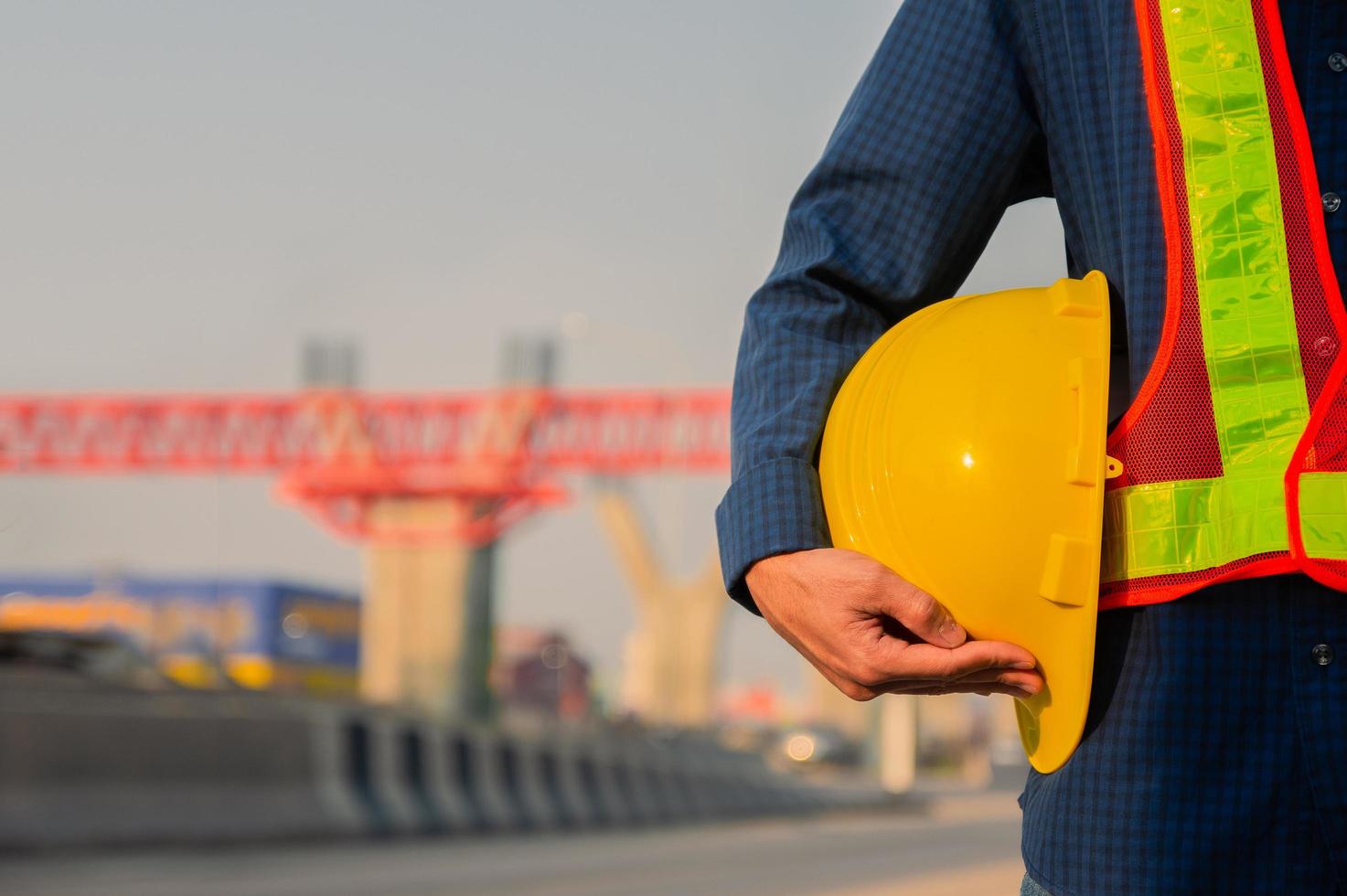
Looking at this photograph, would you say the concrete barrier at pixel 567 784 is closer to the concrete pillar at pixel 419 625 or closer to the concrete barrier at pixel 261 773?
the concrete barrier at pixel 261 773

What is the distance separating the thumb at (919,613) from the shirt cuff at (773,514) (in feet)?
0.34

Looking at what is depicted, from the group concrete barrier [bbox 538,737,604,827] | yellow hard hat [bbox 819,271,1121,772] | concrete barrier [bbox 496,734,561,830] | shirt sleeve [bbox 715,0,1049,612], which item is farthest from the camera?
concrete barrier [bbox 538,737,604,827]

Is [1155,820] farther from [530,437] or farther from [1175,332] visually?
[530,437]

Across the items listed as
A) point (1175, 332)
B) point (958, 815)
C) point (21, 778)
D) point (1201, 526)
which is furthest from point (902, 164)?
point (958, 815)

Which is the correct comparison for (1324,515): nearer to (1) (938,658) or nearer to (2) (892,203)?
(1) (938,658)

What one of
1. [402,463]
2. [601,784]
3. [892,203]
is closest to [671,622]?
[402,463]

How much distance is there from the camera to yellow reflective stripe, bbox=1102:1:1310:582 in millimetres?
1552

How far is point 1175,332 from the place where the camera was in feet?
5.31

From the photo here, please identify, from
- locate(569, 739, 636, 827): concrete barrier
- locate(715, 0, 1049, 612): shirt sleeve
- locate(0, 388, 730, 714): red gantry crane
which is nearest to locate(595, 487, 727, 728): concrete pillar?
locate(0, 388, 730, 714): red gantry crane

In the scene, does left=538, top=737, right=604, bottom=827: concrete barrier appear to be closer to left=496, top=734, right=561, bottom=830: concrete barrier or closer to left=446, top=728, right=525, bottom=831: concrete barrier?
left=496, top=734, right=561, bottom=830: concrete barrier

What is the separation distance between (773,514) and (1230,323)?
0.42 meters

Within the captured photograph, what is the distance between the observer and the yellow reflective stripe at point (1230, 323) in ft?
5.09

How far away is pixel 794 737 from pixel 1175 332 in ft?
177

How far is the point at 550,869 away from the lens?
11961mm
